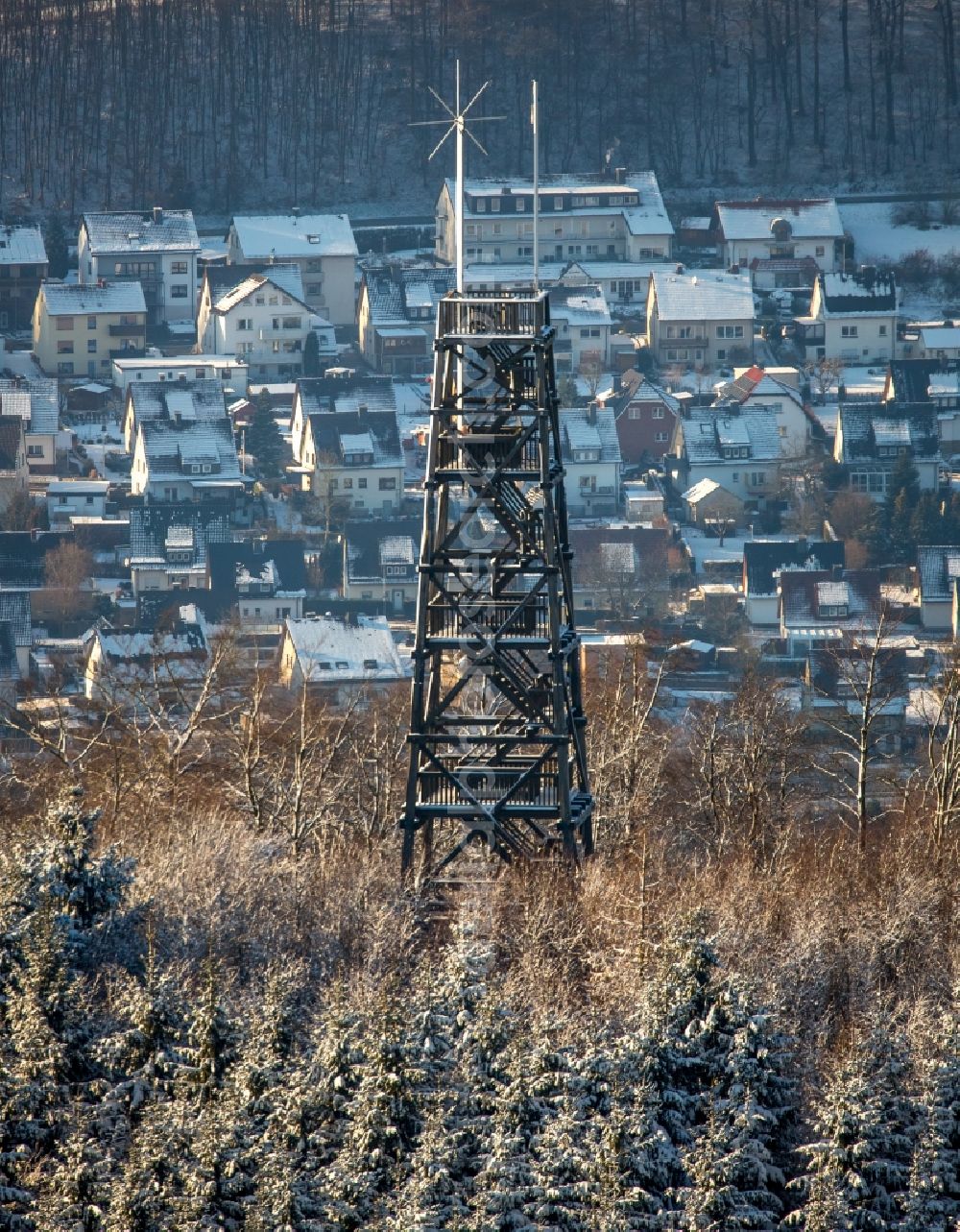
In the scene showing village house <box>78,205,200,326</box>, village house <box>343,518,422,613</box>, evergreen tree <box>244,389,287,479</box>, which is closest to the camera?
village house <box>343,518,422,613</box>

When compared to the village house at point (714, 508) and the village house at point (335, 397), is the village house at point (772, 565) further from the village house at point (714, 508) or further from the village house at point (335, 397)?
the village house at point (335, 397)

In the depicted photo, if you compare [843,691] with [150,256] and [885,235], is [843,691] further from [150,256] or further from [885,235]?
[885,235]

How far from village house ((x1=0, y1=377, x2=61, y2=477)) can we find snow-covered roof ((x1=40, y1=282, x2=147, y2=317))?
18.4 feet

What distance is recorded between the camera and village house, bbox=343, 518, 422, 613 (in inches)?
2849

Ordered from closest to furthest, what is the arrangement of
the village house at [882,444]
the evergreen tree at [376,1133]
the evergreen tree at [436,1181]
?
the evergreen tree at [436,1181]
the evergreen tree at [376,1133]
the village house at [882,444]

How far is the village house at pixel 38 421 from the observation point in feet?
262

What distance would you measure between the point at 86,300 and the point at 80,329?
99cm

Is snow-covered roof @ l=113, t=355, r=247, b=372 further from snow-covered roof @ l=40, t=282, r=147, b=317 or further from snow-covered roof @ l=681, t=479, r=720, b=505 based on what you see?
snow-covered roof @ l=681, t=479, r=720, b=505

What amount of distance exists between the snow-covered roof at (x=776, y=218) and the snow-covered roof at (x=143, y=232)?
1781 cm

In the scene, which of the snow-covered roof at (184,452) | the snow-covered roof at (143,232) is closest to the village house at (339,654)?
the snow-covered roof at (184,452)

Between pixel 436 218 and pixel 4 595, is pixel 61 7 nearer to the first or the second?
pixel 436 218

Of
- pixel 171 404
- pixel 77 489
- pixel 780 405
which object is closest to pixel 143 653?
pixel 77 489

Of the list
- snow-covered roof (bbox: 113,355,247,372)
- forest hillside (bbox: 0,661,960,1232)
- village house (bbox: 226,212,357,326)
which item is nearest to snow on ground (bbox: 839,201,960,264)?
village house (bbox: 226,212,357,326)

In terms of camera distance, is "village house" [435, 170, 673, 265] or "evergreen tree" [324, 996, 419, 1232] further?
"village house" [435, 170, 673, 265]
